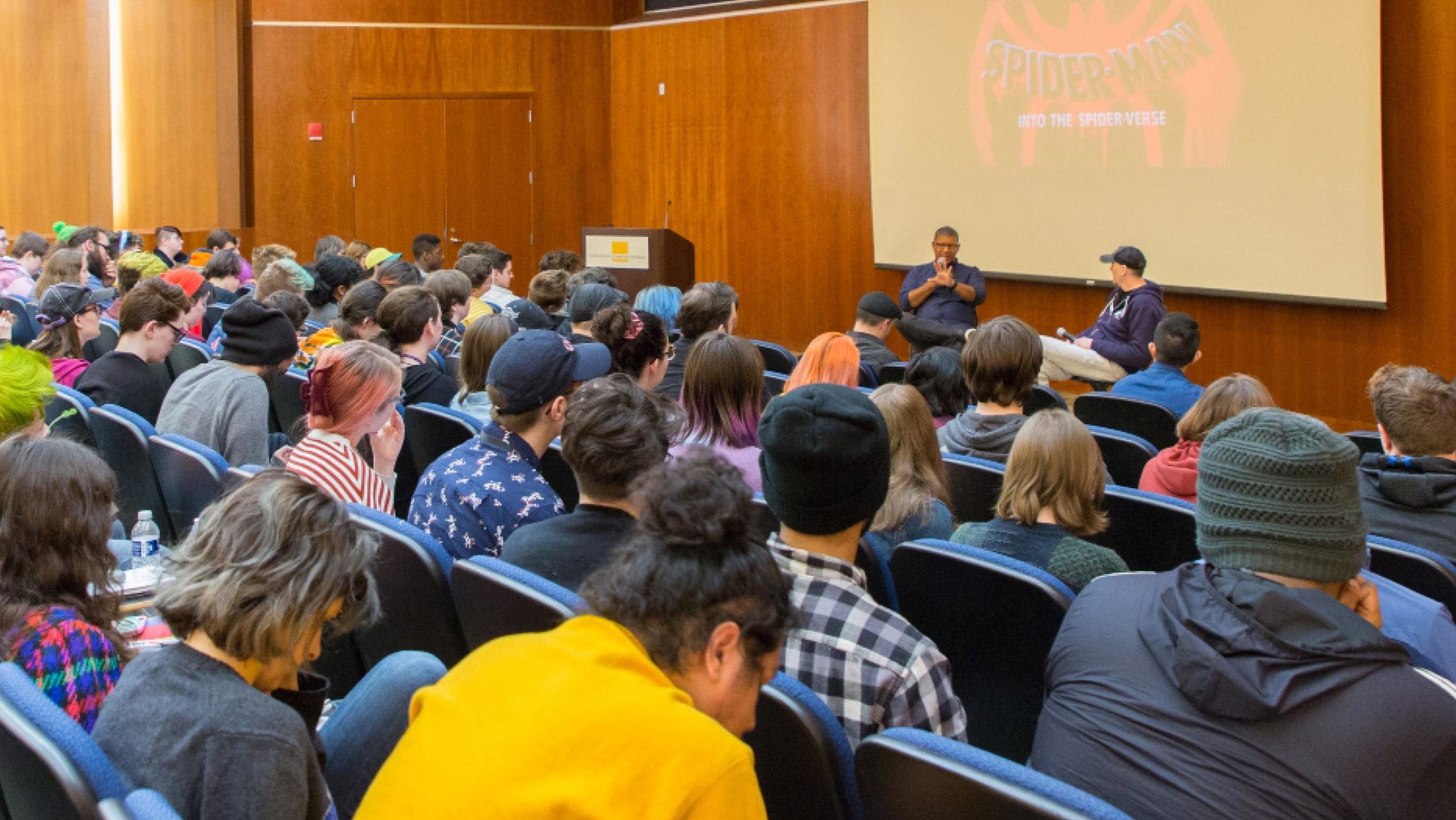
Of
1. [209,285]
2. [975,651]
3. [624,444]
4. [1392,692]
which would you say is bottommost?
[975,651]

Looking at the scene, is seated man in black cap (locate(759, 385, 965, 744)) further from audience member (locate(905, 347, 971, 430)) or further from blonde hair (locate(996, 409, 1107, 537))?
audience member (locate(905, 347, 971, 430))

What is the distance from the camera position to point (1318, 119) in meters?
7.55

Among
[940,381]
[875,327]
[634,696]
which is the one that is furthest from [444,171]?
[634,696]

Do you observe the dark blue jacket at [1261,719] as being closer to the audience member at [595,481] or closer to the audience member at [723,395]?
the audience member at [595,481]

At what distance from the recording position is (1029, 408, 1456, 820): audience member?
1.62 m

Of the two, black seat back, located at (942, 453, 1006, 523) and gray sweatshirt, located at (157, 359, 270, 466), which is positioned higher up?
gray sweatshirt, located at (157, 359, 270, 466)

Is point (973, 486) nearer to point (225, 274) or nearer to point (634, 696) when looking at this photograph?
point (634, 696)

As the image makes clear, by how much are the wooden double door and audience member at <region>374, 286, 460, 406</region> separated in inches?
322

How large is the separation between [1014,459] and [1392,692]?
4.23 feet

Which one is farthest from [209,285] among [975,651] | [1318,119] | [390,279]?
[1318,119]

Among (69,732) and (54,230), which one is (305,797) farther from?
(54,230)

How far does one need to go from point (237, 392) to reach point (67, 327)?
185cm

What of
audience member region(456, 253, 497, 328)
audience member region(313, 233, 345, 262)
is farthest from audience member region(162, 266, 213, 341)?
audience member region(313, 233, 345, 262)

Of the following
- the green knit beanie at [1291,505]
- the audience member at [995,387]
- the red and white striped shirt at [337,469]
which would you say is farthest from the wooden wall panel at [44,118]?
the green knit beanie at [1291,505]
